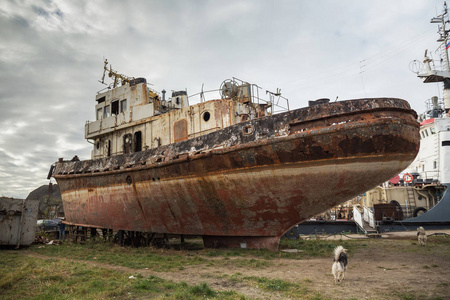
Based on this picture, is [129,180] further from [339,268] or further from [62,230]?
[339,268]

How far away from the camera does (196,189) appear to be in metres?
9.33

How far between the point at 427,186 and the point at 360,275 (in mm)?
14629

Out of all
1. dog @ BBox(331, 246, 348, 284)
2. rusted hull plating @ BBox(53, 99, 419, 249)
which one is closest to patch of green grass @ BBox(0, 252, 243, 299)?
dog @ BBox(331, 246, 348, 284)

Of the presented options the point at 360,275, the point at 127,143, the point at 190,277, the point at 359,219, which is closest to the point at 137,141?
the point at 127,143

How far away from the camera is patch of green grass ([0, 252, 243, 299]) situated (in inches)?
184

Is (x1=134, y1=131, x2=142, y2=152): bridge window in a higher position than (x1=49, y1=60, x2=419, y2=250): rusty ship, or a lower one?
higher

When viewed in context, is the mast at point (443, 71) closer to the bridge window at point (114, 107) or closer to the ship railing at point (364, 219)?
the ship railing at point (364, 219)

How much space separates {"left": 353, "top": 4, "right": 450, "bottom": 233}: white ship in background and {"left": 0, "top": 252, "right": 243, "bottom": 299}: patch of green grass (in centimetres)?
1204

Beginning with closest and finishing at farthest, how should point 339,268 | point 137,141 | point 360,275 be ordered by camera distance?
point 339,268 < point 360,275 < point 137,141

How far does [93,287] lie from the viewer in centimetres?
515

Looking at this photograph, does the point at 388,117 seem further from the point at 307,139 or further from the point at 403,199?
the point at 403,199

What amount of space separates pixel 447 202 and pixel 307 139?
12.9 metres

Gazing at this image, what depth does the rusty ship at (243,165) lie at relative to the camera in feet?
24.3

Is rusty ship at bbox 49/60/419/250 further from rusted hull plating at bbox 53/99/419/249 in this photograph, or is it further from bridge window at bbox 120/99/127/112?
bridge window at bbox 120/99/127/112
